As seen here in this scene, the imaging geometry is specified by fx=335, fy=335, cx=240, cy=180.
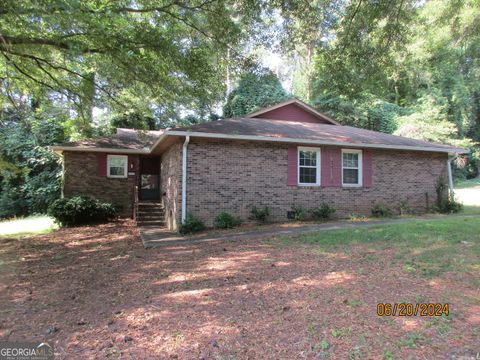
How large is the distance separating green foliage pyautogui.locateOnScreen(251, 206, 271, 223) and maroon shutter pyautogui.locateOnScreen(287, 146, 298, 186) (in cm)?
130

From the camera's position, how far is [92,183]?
1505 cm

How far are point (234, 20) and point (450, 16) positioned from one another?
6.83m

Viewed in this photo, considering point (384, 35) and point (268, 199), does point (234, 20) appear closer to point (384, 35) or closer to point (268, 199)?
point (384, 35)

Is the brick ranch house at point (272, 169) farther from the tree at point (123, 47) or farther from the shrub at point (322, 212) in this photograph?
the tree at point (123, 47)

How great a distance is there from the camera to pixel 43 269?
664 cm

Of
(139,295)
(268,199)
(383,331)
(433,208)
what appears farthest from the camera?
(433,208)

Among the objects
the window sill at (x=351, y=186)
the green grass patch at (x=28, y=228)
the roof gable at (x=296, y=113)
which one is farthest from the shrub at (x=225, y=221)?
the roof gable at (x=296, y=113)

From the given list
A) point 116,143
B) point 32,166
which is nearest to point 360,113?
point 116,143

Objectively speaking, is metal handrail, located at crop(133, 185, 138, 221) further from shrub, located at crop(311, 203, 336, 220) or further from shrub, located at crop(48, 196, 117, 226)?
shrub, located at crop(311, 203, 336, 220)

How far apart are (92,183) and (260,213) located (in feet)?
28.4

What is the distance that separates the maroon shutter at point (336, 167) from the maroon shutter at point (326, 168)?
0.40 feet

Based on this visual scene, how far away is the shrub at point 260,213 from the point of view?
412 inches

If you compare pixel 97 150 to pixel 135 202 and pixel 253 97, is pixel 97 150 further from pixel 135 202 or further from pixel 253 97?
pixel 253 97

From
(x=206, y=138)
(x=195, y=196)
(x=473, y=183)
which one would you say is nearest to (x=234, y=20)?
(x=206, y=138)
